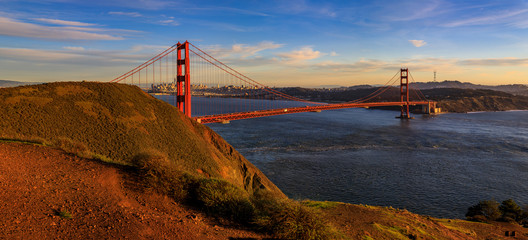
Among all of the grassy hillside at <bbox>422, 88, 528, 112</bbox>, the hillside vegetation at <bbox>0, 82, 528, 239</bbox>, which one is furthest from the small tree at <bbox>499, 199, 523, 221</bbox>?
the grassy hillside at <bbox>422, 88, 528, 112</bbox>

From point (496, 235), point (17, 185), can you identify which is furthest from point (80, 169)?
point (496, 235)

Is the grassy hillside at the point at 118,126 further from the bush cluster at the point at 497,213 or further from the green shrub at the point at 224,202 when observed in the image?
the bush cluster at the point at 497,213

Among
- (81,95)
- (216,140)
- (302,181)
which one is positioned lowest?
(302,181)

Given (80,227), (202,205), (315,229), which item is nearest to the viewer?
(80,227)

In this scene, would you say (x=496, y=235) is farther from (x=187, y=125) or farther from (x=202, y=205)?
(x=187, y=125)

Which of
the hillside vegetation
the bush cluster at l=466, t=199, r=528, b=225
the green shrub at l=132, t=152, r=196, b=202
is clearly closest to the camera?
the hillside vegetation

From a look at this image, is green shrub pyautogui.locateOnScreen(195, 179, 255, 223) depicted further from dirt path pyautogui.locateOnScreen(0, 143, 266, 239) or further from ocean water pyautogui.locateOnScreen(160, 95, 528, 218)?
ocean water pyautogui.locateOnScreen(160, 95, 528, 218)
